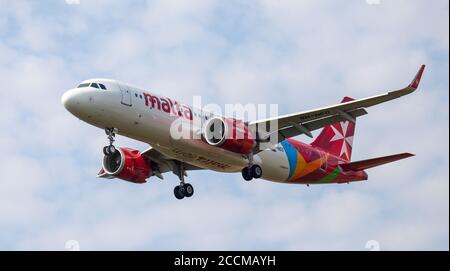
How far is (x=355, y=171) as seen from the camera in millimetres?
61250

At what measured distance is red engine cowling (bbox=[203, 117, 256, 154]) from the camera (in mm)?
53062

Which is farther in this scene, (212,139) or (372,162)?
(372,162)

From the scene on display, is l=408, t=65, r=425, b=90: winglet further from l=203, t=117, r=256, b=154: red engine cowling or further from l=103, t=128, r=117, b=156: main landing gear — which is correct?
l=103, t=128, r=117, b=156: main landing gear

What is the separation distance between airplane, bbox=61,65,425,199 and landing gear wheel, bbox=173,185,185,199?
62 millimetres

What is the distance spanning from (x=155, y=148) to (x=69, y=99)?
276 inches

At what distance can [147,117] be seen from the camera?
2004 inches

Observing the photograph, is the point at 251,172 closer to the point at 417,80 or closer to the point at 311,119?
the point at 311,119

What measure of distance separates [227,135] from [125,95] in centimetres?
634

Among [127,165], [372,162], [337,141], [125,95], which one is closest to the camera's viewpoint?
[125,95]

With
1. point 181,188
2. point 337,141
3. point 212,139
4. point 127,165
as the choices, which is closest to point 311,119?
point 212,139
